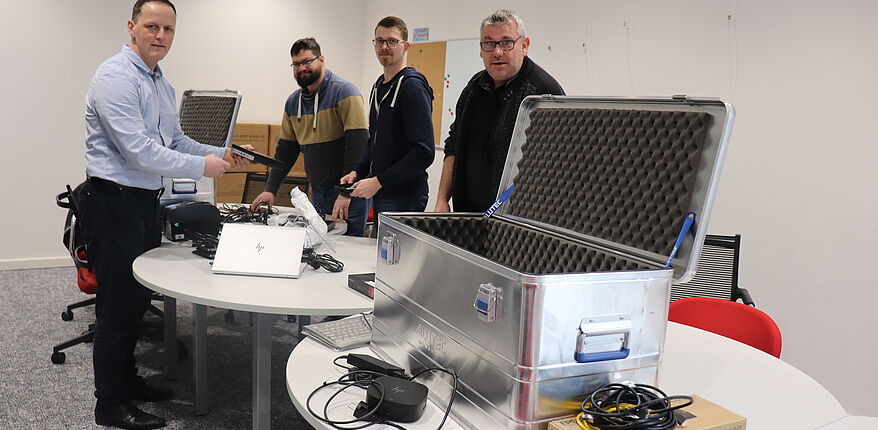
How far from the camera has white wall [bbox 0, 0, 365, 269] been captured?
472 cm

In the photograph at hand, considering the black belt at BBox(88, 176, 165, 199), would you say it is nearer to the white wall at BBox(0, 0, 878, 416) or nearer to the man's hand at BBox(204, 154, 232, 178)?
the man's hand at BBox(204, 154, 232, 178)

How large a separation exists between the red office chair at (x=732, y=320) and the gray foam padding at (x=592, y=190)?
75 centimetres

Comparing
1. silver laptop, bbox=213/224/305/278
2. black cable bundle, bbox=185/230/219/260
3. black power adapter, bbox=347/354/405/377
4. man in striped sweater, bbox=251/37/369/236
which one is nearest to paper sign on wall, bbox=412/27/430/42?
man in striped sweater, bbox=251/37/369/236

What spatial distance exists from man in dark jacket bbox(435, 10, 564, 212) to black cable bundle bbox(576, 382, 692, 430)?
4.68 ft

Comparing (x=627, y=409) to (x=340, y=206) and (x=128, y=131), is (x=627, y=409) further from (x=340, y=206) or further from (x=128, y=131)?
(x=340, y=206)

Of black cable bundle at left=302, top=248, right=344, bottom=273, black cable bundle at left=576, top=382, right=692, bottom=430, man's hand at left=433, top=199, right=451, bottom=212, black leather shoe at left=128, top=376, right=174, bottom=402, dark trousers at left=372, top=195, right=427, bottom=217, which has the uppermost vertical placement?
man's hand at left=433, top=199, right=451, bottom=212

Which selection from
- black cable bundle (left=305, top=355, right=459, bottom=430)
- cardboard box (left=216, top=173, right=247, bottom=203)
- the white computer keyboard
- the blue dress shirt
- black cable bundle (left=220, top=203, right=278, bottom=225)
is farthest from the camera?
cardboard box (left=216, top=173, right=247, bottom=203)

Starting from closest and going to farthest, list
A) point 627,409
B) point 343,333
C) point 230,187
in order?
point 627,409 < point 343,333 < point 230,187

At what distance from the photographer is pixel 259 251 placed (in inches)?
85.4

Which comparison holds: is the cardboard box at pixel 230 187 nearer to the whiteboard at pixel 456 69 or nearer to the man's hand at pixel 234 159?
the whiteboard at pixel 456 69

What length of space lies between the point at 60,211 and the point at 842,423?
5.31 metres

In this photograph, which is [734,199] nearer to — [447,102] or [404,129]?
[404,129]

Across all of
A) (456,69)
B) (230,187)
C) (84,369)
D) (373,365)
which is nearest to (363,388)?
(373,365)

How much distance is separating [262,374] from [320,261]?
43 centimetres
